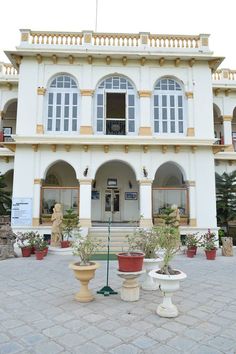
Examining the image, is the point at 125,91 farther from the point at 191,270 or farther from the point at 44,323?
the point at 44,323

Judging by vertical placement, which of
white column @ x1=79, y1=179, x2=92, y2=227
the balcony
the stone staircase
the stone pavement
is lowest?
the stone pavement

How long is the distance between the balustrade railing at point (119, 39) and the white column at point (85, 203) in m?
6.78

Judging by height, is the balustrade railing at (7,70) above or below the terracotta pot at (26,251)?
above

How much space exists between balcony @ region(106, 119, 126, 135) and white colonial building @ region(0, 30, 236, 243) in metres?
0.80

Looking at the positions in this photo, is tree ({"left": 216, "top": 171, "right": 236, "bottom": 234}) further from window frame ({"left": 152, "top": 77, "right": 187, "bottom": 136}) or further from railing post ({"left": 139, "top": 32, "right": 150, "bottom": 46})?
railing post ({"left": 139, "top": 32, "right": 150, "bottom": 46})

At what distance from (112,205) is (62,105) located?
20.5 ft

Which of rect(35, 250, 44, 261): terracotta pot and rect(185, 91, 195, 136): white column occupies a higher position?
rect(185, 91, 195, 136): white column

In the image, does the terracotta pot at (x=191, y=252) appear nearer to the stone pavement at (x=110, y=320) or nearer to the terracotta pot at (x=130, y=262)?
the stone pavement at (x=110, y=320)

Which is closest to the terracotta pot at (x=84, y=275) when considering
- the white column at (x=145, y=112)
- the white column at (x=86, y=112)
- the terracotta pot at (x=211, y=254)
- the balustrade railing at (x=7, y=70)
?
the terracotta pot at (x=211, y=254)

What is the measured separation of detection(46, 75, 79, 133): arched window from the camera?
13.2m

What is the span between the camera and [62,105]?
13.3 meters

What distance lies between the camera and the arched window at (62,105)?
13.2 meters

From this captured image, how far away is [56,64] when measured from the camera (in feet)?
43.7

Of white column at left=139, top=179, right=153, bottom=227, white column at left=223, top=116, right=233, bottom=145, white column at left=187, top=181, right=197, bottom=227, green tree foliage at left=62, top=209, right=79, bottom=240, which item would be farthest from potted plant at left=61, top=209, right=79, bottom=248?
white column at left=223, top=116, right=233, bottom=145
